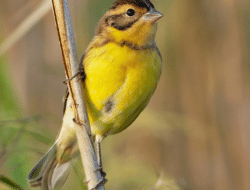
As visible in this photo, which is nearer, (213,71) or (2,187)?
(2,187)

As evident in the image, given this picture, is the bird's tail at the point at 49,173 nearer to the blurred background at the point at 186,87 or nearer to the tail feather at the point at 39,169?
the tail feather at the point at 39,169

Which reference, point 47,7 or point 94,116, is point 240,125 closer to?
point 94,116

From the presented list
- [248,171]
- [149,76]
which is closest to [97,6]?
[149,76]

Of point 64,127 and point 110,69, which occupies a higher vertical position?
point 110,69

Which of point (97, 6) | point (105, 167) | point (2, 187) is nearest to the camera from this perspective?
point (2, 187)

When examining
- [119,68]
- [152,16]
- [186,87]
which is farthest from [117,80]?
[186,87]
